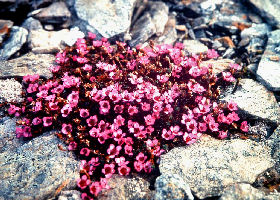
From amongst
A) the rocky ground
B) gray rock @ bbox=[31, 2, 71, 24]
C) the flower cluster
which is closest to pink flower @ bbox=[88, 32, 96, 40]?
the rocky ground

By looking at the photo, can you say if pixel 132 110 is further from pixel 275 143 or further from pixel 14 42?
pixel 14 42

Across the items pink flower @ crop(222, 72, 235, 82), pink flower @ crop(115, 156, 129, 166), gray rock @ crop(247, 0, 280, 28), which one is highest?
gray rock @ crop(247, 0, 280, 28)

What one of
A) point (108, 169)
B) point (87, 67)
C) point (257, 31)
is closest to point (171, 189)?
point (108, 169)

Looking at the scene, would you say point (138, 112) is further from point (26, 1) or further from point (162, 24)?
point (26, 1)

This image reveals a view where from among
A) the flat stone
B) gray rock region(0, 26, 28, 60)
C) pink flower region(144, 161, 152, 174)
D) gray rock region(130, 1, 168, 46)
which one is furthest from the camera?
gray rock region(130, 1, 168, 46)

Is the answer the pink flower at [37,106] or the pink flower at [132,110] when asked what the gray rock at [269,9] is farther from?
the pink flower at [37,106]

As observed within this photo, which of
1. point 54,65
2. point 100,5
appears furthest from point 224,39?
point 54,65

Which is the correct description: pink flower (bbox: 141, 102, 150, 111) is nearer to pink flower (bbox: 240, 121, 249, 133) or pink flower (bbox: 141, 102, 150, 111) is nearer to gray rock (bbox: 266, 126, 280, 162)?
pink flower (bbox: 240, 121, 249, 133)

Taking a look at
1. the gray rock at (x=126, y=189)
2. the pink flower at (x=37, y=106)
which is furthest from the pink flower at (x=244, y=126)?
the pink flower at (x=37, y=106)
